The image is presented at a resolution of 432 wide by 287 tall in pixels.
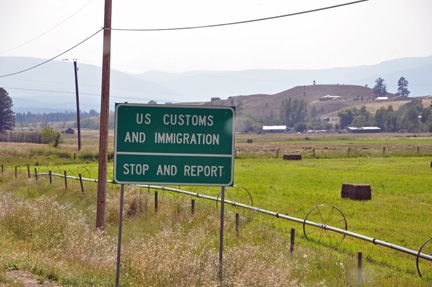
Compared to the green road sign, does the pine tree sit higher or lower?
higher

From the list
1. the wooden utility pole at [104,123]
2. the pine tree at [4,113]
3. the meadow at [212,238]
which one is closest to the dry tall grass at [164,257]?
the meadow at [212,238]

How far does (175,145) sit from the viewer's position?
7977 millimetres

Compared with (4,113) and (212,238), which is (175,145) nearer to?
(212,238)

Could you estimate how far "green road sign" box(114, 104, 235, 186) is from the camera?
310 inches

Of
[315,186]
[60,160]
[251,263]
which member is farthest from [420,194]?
[60,160]

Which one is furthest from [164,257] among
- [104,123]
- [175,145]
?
[104,123]

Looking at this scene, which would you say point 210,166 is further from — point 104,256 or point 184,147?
point 104,256

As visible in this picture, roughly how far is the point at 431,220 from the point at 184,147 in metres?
13.3

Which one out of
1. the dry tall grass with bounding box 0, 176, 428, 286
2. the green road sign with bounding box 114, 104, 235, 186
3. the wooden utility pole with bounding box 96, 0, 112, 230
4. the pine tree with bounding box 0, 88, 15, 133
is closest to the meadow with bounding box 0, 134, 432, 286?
the dry tall grass with bounding box 0, 176, 428, 286

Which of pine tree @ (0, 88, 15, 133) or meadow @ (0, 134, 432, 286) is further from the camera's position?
pine tree @ (0, 88, 15, 133)

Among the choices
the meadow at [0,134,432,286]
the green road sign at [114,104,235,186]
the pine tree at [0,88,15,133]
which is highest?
the pine tree at [0,88,15,133]

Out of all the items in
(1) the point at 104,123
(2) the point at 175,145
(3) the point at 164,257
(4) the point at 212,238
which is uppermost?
(1) the point at 104,123

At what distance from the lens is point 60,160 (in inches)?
2025

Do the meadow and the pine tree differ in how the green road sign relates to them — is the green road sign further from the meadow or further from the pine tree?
the pine tree
